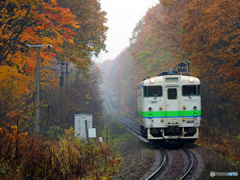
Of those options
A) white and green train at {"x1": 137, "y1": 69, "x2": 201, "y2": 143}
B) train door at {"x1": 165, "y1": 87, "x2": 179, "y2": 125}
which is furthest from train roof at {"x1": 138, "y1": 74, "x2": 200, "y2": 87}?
train door at {"x1": 165, "y1": 87, "x2": 179, "y2": 125}

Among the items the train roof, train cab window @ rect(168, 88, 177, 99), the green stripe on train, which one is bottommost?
the green stripe on train

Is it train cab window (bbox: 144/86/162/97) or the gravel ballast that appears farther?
train cab window (bbox: 144/86/162/97)

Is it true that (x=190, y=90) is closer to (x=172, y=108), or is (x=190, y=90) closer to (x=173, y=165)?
(x=172, y=108)

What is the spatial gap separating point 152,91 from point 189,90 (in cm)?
193

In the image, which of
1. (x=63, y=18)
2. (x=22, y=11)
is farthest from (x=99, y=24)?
(x=22, y=11)

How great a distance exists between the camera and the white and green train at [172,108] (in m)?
13.7

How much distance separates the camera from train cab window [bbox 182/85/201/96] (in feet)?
45.7

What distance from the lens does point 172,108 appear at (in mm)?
13859

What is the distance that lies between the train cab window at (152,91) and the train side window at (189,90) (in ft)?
4.09

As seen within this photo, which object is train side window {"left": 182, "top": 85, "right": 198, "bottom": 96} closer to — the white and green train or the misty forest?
the white and green train

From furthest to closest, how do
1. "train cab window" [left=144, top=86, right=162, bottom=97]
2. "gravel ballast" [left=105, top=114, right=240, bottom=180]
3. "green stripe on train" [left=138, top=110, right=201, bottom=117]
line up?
"train cab window" [left=144, top=86, right=162, bottom=97] < "green stripe on train" [left=138, top=110, right=201, bottom=117] < "gravel ballast" [left=105, top=114, right=240, bottom=180]

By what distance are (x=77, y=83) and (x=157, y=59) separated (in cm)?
1164

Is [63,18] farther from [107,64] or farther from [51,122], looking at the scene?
[107,64]

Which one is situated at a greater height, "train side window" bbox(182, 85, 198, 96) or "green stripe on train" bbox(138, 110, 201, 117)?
"train side window" bbox(182, 85, 198, 96)
